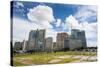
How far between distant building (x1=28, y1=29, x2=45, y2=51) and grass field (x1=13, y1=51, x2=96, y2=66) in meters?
0.07

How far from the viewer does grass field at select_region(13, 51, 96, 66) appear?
78.1 inches

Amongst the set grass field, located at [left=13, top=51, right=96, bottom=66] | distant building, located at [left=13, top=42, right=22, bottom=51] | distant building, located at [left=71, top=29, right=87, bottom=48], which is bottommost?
grass field, located at [left=13, top=51, right=96, bottom=66]

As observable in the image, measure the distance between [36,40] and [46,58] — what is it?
0.69ft

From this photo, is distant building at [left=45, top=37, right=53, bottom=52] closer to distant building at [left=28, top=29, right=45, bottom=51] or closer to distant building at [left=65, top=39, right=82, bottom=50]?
distant building at [left=28, top=29, right=45, bottom=51]

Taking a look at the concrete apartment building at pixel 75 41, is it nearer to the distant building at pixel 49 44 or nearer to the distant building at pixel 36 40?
the distant building at pixel 49 44

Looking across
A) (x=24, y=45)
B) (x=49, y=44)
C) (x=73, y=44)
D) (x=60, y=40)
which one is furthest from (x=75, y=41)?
(x=24, y=45)

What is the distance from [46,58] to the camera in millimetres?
2064

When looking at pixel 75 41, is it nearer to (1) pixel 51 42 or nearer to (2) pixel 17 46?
(1) pixel 51 42

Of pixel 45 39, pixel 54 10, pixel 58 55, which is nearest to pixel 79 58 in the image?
pixel 58 55

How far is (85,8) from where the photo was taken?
2.20 m

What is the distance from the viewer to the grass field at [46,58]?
78.1 inches

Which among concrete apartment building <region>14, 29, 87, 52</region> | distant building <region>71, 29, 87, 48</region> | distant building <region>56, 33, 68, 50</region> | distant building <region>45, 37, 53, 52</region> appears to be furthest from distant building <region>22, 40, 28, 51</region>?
distant building <region>71, 29, 87, 48</region>
